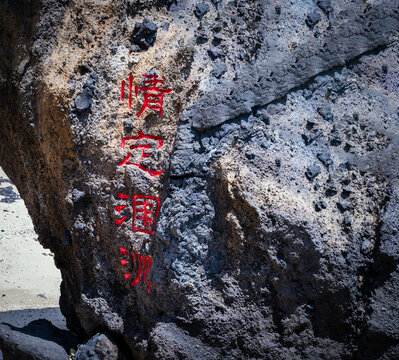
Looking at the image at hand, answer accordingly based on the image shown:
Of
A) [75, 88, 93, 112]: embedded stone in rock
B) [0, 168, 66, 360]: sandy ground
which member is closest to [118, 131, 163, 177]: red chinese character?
[75, 88, 93, 112]: embedded stone in rock

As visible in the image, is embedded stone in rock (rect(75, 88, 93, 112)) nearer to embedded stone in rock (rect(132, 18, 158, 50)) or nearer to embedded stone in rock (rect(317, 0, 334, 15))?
embedded stone in rock (rect(132, 18, 158, 50))

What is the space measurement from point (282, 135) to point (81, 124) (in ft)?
2.44

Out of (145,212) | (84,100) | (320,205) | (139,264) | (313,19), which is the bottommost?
(139,264)

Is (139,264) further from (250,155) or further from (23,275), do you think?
(23,275)

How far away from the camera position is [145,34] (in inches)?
65.2

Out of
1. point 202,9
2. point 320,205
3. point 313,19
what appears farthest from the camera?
point 202,9

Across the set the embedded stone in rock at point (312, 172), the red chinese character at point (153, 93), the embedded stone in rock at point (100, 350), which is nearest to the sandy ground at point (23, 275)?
the embedded stone in rock at point (100, 350)

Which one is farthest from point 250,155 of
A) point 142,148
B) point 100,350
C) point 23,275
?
point 23,275

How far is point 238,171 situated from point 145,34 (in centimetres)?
65

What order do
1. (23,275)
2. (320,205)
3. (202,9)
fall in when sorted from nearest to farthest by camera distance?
(320,205) < (202,9) < (23,275)

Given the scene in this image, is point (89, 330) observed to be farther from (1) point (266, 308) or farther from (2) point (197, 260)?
(1) point (266, 308)

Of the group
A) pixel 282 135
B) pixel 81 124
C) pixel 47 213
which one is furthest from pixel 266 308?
pixel 47 213

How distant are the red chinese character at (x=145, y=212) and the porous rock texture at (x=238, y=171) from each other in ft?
0.10

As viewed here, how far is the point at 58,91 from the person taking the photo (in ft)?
5.61
